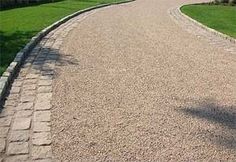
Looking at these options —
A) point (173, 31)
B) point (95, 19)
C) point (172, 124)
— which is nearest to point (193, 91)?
point (172, 124)

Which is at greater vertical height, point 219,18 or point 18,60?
point 18,60

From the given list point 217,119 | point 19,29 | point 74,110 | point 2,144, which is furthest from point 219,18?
point 2,144

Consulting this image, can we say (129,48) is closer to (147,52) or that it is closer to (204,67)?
(147,52)

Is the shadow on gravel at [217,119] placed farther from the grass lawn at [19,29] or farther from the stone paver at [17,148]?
the grass lawn at [19,29]

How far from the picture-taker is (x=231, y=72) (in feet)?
26.0

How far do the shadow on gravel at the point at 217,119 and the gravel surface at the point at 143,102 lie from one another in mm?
12

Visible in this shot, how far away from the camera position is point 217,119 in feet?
18.0

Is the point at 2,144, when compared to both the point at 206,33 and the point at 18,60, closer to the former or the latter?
the point at 18,60

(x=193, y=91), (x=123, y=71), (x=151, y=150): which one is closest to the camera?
(x=151, y=150)

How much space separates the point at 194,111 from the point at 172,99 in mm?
553

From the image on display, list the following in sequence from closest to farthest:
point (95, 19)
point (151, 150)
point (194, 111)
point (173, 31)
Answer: point (151, 150)
point (194, 111)
point (173, 31)
point (95, 19)

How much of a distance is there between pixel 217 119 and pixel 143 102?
1126 mm

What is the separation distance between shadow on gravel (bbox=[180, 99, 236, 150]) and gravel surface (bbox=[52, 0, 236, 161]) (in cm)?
1

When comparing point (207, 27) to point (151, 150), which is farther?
point (207, 27)
